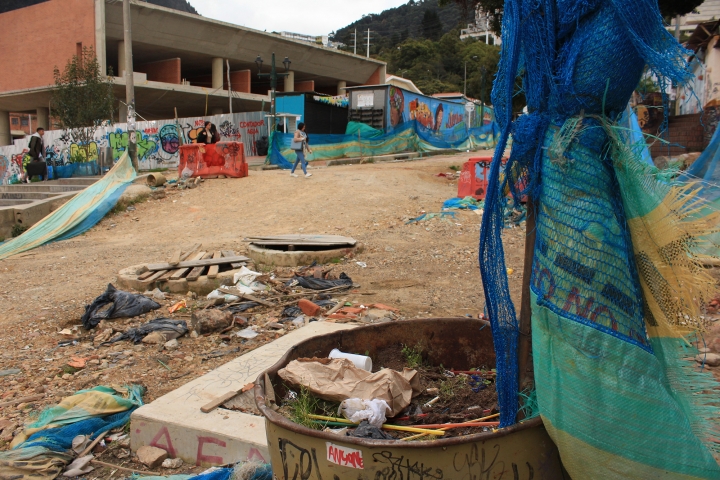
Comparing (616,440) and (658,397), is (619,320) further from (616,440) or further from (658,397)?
(616,440)

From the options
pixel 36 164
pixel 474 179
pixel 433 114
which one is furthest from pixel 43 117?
pixel 474 179

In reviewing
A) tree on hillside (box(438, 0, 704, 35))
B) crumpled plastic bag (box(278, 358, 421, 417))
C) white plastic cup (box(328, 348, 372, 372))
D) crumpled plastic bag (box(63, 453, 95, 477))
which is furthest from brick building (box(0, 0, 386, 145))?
crumpled plastic bag (box(278, 358, 421, 417))

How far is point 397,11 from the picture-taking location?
488ft

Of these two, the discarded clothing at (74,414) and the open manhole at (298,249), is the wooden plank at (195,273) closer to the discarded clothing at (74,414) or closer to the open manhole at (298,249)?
the open manhole at (298,249)

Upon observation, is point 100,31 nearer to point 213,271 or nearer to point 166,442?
point 213,271

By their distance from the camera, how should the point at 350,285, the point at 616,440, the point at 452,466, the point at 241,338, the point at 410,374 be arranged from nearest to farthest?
1. the point at 616,440
2. the point at 452,466
3. the point at 410,374
4. the point at 241,338
5. the point at 350,285

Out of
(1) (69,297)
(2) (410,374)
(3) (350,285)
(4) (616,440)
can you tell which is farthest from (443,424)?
(1) (69,297)

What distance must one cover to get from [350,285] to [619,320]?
17.4 feet

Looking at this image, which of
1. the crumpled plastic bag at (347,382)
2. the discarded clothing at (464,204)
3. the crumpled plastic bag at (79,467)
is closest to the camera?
the crumpled plastic bag at (347,382)

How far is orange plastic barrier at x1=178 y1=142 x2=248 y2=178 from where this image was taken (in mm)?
16469

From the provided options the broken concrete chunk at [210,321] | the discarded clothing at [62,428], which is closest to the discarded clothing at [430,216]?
the broken concrete chunk at [210,321]

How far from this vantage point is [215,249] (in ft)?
31.0

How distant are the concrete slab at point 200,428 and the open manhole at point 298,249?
4066 millimetres

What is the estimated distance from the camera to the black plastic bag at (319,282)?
7086mm
